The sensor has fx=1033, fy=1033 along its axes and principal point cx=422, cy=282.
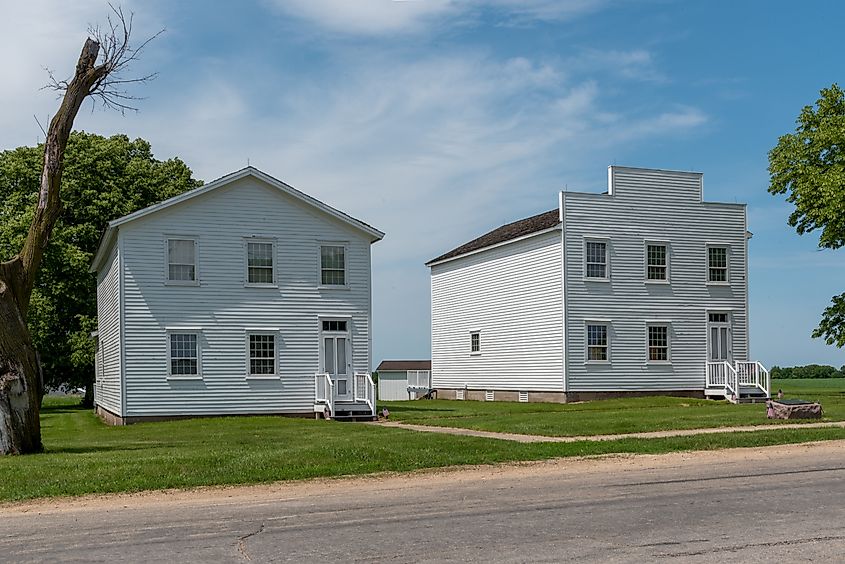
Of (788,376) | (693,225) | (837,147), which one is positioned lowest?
(788,376)

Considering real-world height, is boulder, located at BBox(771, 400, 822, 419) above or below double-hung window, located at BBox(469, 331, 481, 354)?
below

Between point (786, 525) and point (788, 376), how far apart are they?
78843 millimetres

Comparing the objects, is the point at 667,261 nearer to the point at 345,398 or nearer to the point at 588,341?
the point at 588,341

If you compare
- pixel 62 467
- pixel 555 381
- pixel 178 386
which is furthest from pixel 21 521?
pixel 555 381

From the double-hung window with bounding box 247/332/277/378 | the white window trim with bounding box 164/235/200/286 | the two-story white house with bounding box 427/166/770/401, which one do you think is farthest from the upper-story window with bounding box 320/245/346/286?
the two-story white house with bounding box 427/166/770/401

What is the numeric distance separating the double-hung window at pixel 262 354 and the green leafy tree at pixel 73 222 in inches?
565

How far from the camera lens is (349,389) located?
32.2m

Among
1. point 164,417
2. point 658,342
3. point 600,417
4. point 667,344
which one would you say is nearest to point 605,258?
point 658,342

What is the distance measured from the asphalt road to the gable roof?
17.5m

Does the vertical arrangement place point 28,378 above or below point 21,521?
above

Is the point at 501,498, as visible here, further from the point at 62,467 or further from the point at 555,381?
the point at 555,381

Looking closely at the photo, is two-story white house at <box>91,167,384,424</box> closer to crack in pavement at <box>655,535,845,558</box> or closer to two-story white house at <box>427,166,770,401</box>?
two-story white house at <box>427,166,770,401</box>

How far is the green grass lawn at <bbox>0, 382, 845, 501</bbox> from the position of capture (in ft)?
49.4

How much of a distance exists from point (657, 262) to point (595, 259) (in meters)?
2.67
